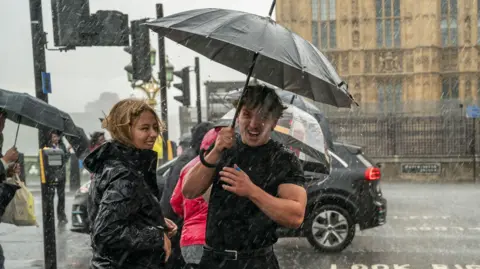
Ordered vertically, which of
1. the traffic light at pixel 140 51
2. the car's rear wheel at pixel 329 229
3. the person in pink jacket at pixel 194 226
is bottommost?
the car's rear wheel at pixel 329 229

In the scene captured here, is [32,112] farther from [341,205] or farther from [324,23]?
[324,23]

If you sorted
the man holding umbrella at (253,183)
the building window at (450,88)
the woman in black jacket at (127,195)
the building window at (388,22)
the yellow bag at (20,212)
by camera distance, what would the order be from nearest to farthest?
the woman in black jacket at (127,195), the man holding umbrella at (253,183), the yellow bag at (20,212), the building window at (388,22), the building window at (450,88)

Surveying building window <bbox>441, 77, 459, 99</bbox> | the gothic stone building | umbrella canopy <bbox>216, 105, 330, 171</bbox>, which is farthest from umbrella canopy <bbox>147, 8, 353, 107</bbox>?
building window <bbox>441, 77, 459, 99</bbox>

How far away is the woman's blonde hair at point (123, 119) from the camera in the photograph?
304 cm

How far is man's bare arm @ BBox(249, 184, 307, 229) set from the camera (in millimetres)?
2994

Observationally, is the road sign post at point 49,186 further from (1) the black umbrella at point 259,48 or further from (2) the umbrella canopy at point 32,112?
(1) the black umbrella at point 259,48

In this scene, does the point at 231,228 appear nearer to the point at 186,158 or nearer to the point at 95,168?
the point at 95,168

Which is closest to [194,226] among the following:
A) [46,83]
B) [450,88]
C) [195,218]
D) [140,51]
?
[195,218]

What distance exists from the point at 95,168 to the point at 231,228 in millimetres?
659

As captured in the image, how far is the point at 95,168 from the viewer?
3.03 meters

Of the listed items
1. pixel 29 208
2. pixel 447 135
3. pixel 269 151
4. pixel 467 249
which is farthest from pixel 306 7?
pixel 269 151

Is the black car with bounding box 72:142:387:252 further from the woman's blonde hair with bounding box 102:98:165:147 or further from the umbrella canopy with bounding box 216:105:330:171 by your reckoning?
the woman's blonde hair with bounding box 102:98:165:147

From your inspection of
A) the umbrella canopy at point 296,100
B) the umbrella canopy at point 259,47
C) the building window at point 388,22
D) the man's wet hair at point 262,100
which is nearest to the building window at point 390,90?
the building window at point 388,22

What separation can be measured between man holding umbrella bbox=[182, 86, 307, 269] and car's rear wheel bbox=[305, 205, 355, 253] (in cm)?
601
